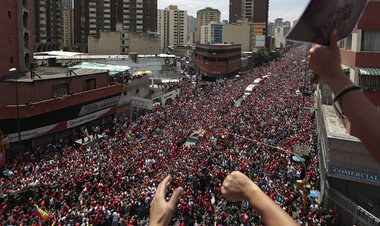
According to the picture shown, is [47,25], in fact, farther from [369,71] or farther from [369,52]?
[369,71]

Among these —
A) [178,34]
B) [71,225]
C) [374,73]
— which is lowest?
[71,225]

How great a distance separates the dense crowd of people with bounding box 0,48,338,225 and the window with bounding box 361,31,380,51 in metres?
8.00

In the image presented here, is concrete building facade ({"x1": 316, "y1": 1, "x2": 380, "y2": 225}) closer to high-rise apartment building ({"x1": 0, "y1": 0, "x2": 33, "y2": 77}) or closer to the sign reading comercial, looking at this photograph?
the sign reading comercial

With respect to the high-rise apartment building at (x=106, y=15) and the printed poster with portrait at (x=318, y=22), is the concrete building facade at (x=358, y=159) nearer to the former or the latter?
the printed poster with portrait at (x=318, y=22)

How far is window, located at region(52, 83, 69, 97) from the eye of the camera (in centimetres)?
2911

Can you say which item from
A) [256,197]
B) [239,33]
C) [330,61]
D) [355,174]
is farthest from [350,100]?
[239,33]

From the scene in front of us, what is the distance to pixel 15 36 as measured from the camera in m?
31.1

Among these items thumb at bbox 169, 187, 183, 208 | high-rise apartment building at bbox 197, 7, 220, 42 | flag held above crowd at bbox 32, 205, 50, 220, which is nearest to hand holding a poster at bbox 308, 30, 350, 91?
thumb at bbox 169, 187, 183, 208

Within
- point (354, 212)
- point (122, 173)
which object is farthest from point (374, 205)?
point (122, 173)

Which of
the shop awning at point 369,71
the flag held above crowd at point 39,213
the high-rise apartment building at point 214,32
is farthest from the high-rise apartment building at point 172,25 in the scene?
the flag held above crowd at point 39,213

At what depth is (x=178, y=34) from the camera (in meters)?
161

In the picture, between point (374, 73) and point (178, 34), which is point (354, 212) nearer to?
point (374, 73)

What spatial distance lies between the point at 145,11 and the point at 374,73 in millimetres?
93107

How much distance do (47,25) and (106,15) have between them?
19.3m
